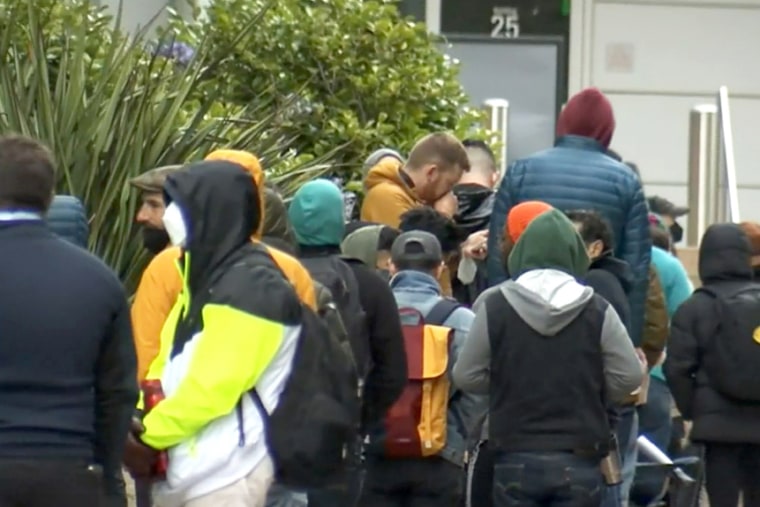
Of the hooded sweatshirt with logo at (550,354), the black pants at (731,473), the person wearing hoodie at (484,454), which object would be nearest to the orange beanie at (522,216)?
the person wearing hoodie at (484,454)

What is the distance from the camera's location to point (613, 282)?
24.8ft

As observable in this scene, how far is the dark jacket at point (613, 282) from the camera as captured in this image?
7.52 m

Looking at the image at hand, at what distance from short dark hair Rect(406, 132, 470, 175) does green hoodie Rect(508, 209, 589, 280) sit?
1967mm

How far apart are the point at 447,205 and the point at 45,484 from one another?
160 inches

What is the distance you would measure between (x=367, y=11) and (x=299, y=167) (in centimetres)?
209

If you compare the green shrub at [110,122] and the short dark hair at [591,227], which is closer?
the short dark hair at [591,227]

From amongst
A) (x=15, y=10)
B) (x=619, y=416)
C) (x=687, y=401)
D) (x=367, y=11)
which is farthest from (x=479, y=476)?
(x=367, y=11)

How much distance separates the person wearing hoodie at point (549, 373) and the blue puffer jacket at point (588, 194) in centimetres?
90

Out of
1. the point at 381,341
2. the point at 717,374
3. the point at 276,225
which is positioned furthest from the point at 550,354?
the point at 717,374

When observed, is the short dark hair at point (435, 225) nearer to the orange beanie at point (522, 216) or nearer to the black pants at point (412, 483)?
the orange beanie at point (522, 216)

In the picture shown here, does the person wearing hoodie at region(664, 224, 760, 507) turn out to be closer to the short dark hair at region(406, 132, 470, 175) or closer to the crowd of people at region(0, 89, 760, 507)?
the crowd of people at region(0, 89, 760, 507)

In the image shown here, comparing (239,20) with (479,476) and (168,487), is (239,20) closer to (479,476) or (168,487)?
(479,476)

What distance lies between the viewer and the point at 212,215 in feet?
17.4

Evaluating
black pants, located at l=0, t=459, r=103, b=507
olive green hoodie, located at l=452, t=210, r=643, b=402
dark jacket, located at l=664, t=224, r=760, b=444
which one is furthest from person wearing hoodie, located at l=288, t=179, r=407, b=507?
dark jacket, located at l=664, t=224, r=760, b=444
